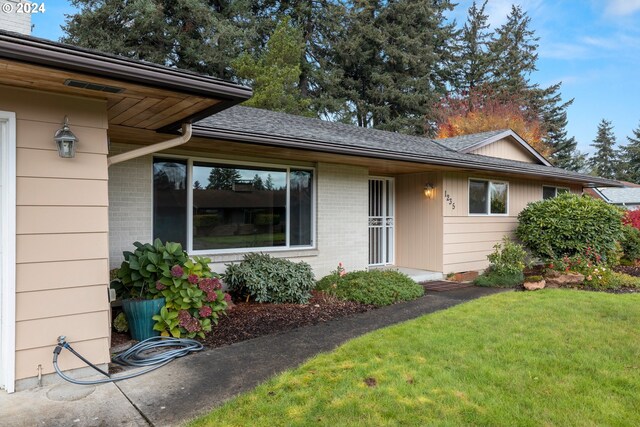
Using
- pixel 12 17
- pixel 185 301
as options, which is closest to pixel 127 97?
pixel 12 17

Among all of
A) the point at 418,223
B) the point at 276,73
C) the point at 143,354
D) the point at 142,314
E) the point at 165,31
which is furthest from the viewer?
the point at 165,31

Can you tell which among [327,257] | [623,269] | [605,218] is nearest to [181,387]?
[327,257]

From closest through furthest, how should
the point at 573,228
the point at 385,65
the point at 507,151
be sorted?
the point at 573,228, the point at 507,151, the point at 385,65

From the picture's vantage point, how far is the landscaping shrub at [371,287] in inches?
256

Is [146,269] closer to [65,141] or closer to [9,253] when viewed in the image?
[9,253]

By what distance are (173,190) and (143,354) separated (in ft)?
8.99

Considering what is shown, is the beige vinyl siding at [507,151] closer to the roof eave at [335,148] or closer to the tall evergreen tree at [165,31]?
the roof eave at [335,148]

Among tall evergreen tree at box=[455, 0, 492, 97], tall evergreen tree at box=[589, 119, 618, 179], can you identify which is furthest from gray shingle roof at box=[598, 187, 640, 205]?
tall evergreen tree at box=[589, 119, 618, 179]

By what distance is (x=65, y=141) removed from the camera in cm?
338

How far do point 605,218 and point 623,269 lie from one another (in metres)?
2.29

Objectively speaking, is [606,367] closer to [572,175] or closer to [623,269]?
[623,269]

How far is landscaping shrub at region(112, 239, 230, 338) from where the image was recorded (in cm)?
450

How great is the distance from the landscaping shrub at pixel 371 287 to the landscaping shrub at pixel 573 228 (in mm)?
4002
